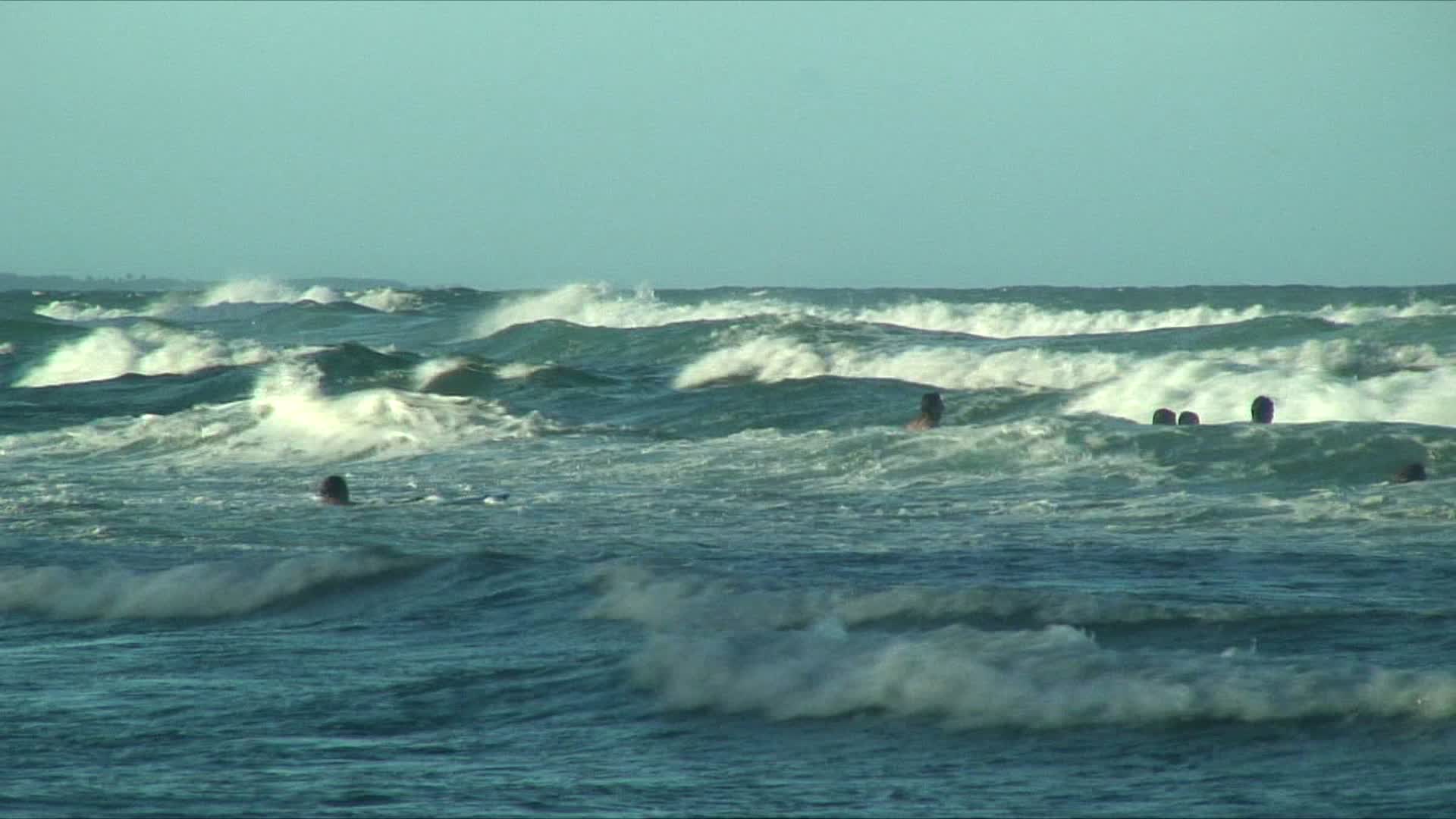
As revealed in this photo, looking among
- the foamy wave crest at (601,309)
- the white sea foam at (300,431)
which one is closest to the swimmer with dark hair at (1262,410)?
the white sea foam at (300,431)

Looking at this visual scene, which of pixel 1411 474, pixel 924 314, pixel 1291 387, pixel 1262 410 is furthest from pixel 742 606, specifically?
pixel 924 314

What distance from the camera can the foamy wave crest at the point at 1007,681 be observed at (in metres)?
7.25

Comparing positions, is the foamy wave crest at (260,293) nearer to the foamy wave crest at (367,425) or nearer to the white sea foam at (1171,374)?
the white sea foam at (1171,374)

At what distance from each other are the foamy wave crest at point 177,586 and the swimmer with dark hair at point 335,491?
156 inches

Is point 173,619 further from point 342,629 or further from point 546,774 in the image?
point 546,774

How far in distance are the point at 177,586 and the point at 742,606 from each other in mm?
3249

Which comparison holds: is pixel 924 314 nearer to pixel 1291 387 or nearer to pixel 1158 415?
pixel 1291 387

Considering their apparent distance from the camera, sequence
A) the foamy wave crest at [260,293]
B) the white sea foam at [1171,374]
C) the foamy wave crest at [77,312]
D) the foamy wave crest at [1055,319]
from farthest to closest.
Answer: the foamy wave crest at [260,293]
the foamy wave crest at [77,312]
the foamy wave crest at [1055,319]
the white sea foam at [1171,374]

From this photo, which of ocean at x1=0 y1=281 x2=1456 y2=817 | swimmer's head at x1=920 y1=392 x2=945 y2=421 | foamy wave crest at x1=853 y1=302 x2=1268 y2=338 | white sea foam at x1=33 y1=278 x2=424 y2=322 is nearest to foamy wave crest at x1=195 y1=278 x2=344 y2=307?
white sea foam at x1=33 y1=278 x2=424 y2=322

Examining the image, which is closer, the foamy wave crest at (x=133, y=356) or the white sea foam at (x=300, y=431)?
the white sea foam at (x=300, y=431)

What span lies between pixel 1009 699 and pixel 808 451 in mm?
10552

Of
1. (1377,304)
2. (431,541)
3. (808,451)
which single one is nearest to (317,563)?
(431,541)

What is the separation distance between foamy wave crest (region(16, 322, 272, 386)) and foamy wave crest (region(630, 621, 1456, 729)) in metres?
25.1

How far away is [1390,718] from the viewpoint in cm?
707
